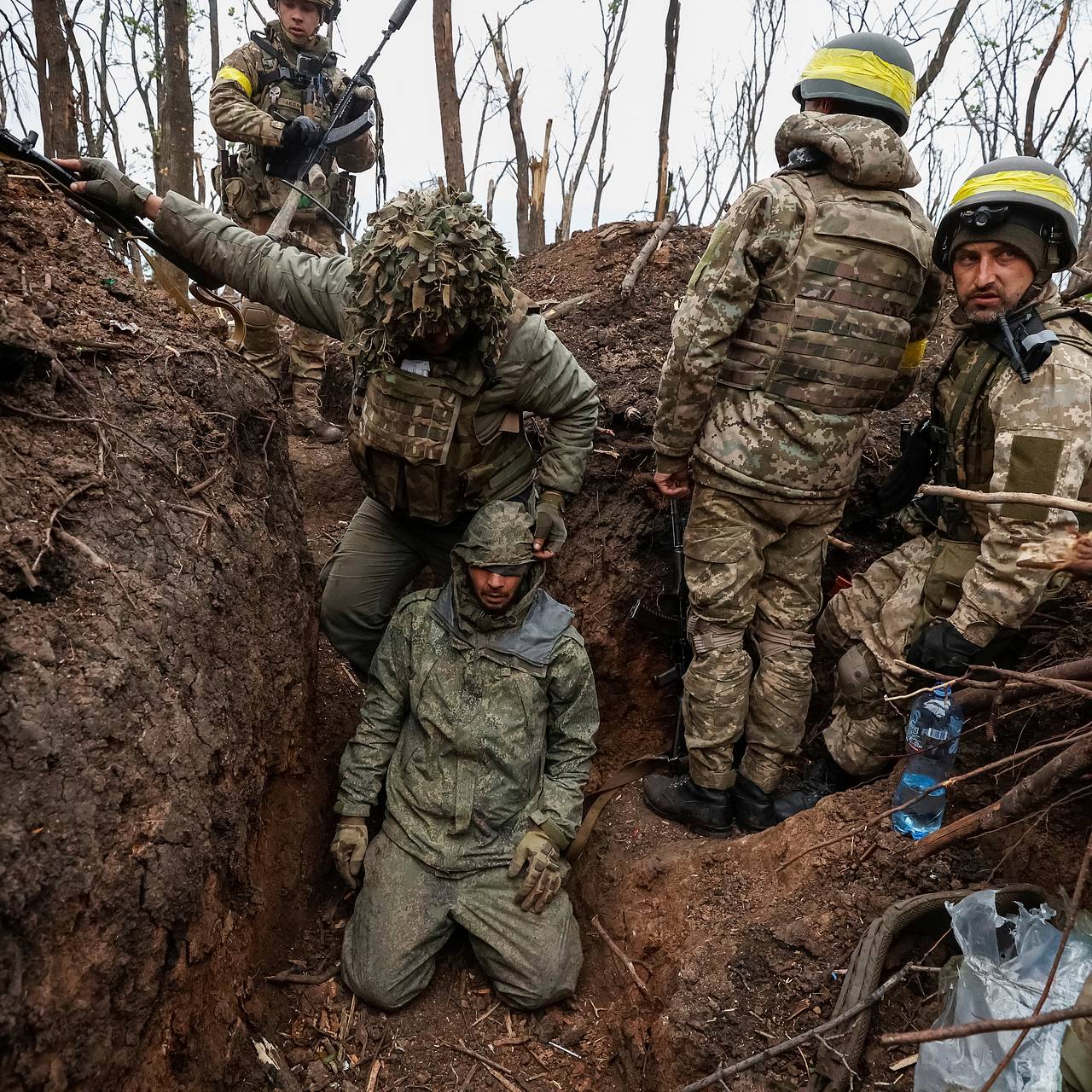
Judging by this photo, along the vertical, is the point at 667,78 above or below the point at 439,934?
above

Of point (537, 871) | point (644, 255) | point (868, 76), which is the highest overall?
point (868, 76)

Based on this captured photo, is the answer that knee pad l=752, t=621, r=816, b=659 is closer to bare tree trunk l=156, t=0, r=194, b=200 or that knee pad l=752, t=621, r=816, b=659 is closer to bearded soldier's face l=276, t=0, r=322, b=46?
bearded soldier's face l=276, t=0, r=322, b=46

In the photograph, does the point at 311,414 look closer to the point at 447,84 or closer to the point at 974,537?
the point at 974,537

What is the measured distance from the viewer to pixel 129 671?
90.4 inches

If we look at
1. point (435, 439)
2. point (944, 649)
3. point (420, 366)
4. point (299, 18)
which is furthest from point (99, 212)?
point (944, 649)

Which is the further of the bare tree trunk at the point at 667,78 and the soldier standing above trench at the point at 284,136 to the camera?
the bare tree trunk at the point at 667,78

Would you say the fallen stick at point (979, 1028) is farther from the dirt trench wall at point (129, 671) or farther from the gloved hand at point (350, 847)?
the gloved hand at point (350, 847)

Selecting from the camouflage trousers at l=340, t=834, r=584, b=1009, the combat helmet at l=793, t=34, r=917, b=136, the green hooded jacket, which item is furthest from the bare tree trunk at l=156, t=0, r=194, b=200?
the camouflage trousers at l=340, t=834, r=584, b=1009

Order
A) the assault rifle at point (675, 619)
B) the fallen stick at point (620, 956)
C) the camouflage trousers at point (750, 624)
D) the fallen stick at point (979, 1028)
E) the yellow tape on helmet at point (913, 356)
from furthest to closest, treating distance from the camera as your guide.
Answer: the assault rifle at point (675, 619) < the yellow tape on helmet at point (913, 356) < the camouflage trousers at point (750, 624) < the fallen stick at point (620, 956) < the fallen stick at point (979, 1028)

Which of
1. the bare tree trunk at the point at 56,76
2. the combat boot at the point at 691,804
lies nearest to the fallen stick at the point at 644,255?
the combat boot at the point at 691,804

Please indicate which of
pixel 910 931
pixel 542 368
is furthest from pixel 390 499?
pixel 910 931

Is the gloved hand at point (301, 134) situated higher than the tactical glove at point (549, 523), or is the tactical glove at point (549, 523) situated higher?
the gloved hand at point (301, 134)

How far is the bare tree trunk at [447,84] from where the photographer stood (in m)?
9.02

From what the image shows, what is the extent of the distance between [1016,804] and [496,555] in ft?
6.31
